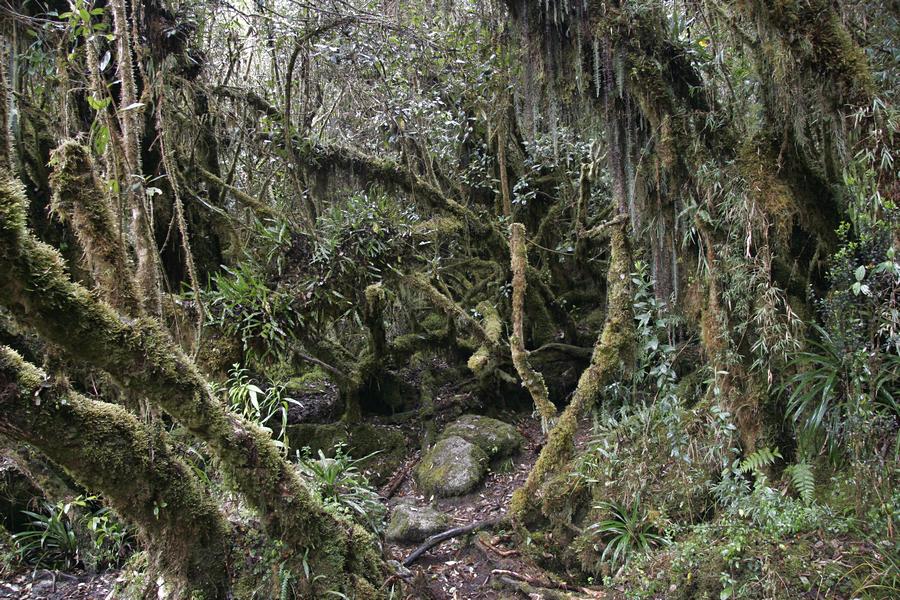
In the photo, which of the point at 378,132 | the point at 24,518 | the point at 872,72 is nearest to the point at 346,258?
the point at 378,132

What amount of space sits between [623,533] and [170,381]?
284 centimetres

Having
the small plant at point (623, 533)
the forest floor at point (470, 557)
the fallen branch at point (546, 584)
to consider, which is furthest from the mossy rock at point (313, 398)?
the small plant at point (623, 533)

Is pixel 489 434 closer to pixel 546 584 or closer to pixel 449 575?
pixel 449 575

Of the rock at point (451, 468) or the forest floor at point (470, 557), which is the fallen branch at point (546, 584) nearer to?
the forest floor at point (470, 557)

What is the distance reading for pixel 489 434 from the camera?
5.78m

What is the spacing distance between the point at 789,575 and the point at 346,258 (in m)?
4.15

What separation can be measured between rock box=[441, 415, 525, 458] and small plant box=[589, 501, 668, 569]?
1935 mm

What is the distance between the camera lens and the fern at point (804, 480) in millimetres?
2818

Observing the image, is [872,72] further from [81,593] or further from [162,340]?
[81,593]

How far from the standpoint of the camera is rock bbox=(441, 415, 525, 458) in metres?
5.59

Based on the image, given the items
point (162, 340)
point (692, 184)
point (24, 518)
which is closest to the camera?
point (162, 340)

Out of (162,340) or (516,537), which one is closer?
(162,340)

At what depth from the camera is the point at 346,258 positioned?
17.4ft

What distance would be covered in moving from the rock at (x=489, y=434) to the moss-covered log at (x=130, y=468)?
3237 mm
